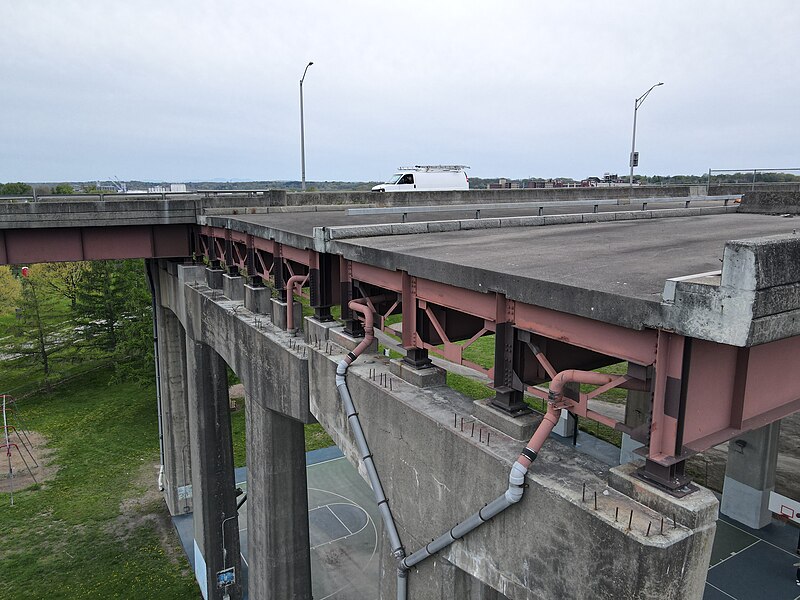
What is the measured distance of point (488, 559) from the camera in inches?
281

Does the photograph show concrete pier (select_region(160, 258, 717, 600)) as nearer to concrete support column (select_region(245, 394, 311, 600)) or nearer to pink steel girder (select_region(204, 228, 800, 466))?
concrete support column (select_region(245, 394, 311, 600))

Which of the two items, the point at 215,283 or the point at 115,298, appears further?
the point at 115,298

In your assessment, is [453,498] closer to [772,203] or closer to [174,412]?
[772,203]

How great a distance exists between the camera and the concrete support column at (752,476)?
2366cm

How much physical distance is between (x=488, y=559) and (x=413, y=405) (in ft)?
7.47

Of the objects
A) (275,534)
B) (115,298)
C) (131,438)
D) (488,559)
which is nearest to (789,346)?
(488,559)

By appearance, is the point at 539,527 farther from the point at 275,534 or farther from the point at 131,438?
the point at 131,438

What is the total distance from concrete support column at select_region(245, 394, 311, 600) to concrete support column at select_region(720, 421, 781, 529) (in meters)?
17.4

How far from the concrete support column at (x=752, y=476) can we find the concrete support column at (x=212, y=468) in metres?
19.4

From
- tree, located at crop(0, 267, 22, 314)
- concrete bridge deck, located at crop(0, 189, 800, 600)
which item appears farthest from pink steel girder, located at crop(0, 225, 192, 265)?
tree, located at crop(0, 267, 22, 314)

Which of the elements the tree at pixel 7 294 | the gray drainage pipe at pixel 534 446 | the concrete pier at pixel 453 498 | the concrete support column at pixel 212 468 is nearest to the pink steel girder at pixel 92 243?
the concrete support column at pixel 212 468

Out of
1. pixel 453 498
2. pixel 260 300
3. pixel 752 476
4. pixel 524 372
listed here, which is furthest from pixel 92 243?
pixel 752 476

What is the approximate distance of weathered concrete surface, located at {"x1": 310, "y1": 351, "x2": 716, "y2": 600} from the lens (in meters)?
5.32

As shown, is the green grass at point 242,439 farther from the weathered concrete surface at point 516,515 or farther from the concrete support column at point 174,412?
the weathered concrete surface at point 516,515
